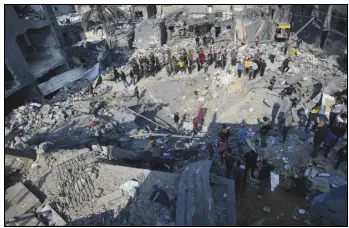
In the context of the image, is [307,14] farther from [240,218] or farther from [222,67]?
[240,218]

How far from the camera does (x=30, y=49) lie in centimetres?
1697

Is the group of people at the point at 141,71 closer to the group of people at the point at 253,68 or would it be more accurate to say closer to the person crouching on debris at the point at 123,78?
the person crouching on debris at the point at 123,78

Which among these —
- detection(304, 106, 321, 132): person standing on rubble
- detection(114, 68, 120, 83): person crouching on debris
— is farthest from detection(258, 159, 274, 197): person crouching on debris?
detection(114, 68, 120, 83): person crouching on debris

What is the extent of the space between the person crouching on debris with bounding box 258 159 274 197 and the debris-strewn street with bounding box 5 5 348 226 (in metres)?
0.03

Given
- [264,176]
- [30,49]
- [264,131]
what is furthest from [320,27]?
[30,49]

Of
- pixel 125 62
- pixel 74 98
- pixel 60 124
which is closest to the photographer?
pixel 60 124

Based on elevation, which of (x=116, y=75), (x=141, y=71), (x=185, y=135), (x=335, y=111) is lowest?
(x=185, y=135)

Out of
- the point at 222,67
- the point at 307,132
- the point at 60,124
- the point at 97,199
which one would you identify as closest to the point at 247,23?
the point at 222,67

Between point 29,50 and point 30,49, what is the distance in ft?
0.36

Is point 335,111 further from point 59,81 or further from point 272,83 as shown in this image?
point 59,81

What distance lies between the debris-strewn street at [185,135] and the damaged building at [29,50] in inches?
9.8

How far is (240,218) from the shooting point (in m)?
6.79

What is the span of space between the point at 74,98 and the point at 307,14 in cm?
1929

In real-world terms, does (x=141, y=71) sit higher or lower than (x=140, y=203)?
lower
